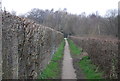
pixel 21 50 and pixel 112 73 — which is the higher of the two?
pixel 21 50

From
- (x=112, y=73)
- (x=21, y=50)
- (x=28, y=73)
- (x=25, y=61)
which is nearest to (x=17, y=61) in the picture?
(x=21, y=50)

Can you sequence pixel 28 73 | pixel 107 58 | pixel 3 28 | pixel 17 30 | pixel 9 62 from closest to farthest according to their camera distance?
pixel 3 28
pixel 9 62
pixel 17 30
pixel 28 73
pixel 107 58

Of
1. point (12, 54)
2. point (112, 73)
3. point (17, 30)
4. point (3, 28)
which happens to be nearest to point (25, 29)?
Result: point (17, 30)

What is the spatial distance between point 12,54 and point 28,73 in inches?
76.8

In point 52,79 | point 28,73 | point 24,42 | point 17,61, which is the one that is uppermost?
point 24,42

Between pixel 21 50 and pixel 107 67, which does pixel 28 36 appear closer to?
pixel 21 50

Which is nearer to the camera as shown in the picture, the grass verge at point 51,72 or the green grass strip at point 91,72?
the grass verge at point 51,72

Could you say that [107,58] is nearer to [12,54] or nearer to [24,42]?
[24,42]

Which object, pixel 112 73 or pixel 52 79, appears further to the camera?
pixel 52 79

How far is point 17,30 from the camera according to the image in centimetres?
541

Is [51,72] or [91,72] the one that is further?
[91,72]

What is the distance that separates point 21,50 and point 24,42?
30cm

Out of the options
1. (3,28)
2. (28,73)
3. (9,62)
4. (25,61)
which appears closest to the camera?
(3,28)

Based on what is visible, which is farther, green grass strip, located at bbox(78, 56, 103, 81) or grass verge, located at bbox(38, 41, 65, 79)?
green grass strip, located at bbox(78, 56, 103, 81)
